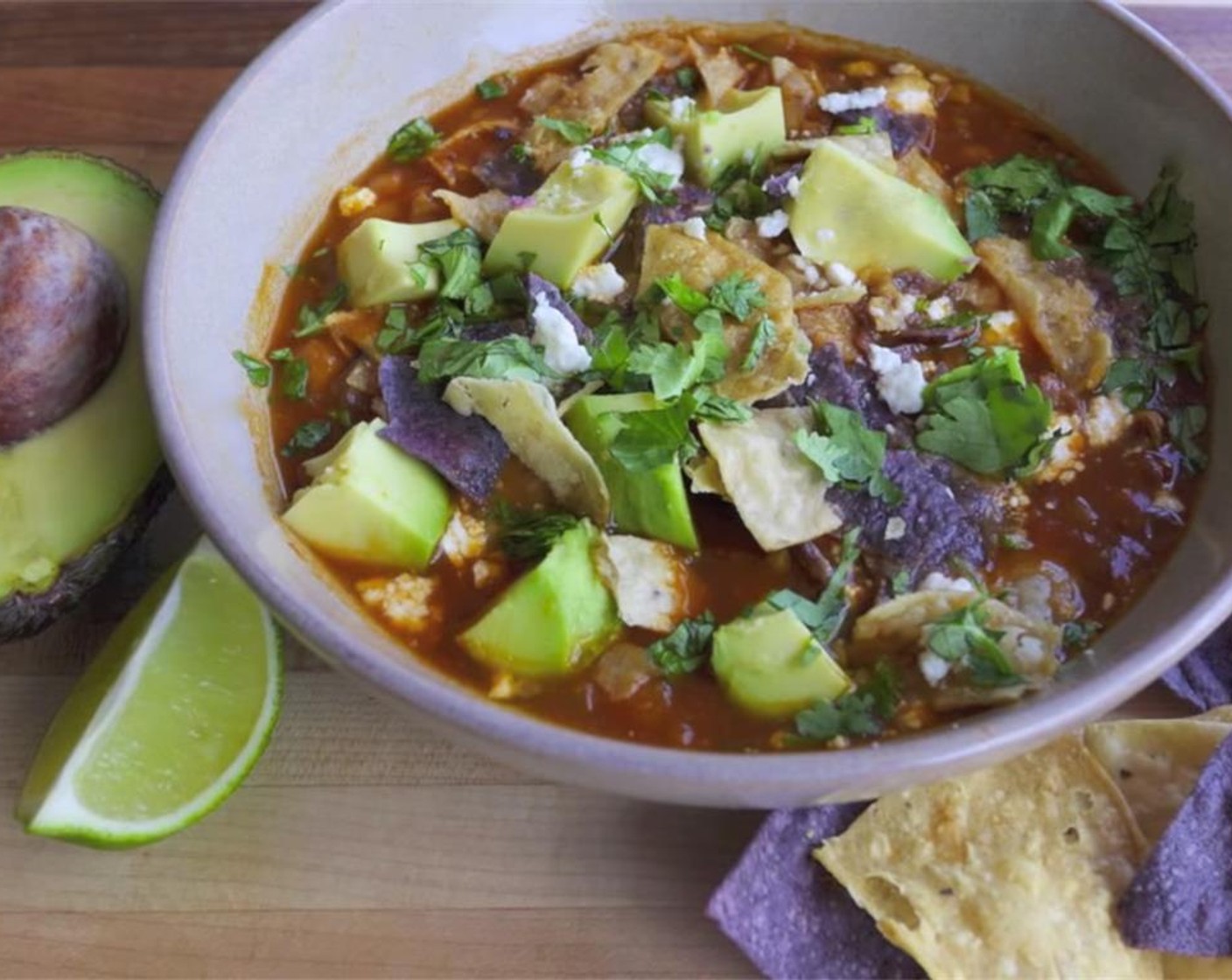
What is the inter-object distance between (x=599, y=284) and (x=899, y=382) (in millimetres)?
652

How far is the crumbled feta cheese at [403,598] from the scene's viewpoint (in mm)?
2637

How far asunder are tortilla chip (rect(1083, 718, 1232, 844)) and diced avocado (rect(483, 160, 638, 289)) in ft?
4.67

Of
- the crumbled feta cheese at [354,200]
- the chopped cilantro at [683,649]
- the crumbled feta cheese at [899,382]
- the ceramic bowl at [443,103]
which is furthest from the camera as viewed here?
the crumbled feta cheese at [354,200]

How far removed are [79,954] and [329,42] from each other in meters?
2.02

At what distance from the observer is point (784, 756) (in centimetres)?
226

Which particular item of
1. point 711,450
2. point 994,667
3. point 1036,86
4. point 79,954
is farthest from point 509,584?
point 1036,86

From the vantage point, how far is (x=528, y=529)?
2.65m

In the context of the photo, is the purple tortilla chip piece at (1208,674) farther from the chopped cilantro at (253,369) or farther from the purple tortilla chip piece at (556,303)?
the chopped cilantro at (253,369)

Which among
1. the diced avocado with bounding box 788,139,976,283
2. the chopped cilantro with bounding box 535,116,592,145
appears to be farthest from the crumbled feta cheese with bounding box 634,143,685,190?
the diced avocado with bounding box 788,139,976,283

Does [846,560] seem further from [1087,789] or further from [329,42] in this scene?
[329,42]

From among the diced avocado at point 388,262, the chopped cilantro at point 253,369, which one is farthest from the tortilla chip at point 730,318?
the chopped cilantro at point 253,369

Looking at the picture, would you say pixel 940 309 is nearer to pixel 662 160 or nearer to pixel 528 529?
pixel 662 160

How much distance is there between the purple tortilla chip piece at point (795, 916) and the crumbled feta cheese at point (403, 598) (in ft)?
2.46

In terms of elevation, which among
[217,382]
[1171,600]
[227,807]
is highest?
[1171,600]
